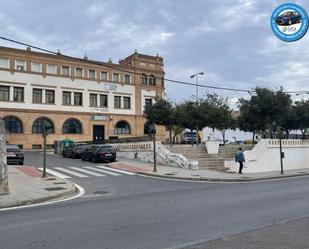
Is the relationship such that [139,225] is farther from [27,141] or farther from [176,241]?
[27,141]

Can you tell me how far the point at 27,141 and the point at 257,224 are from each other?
52.0 metres

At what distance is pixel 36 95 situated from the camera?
59.2m

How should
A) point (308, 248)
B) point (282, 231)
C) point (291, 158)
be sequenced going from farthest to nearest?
point (291, 158) → point (282, 231) → point (308, 248)

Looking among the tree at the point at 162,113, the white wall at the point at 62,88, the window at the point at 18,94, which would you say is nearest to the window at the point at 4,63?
the white wall at the point at 62,88

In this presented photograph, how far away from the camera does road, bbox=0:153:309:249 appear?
770 centimetres

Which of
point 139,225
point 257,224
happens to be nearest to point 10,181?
point 139,225

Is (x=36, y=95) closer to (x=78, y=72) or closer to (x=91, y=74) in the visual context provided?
(x=78, y=72)

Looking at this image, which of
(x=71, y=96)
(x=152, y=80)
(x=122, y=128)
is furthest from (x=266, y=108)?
(x=152, y=80)

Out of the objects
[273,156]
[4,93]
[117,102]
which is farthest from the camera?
[117,102]

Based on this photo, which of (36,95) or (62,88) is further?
(62,88)

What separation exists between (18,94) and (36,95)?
2.66 m

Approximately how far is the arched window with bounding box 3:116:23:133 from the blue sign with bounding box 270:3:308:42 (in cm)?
5279

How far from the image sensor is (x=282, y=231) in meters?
8.26

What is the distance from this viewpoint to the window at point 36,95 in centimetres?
5888
